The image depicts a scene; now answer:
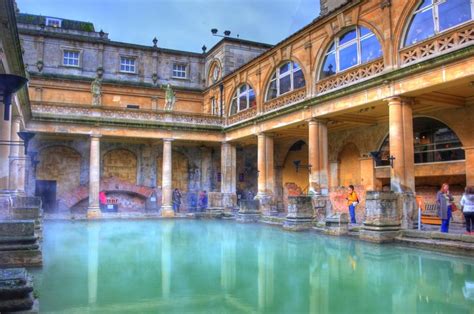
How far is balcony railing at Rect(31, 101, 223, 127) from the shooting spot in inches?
903

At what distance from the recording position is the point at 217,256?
968 centimetres

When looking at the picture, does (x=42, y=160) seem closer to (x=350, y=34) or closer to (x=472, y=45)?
(x=350, y=34)

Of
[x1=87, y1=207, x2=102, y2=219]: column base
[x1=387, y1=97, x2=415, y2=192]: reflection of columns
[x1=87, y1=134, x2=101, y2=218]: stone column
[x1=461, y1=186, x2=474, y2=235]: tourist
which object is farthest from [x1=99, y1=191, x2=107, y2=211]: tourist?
[x1=461, y1=186, x2=474, y2=235]: tourist

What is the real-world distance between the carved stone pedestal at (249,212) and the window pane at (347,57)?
26.9 ft

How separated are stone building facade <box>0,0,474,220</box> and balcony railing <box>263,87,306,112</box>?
0.27 feet

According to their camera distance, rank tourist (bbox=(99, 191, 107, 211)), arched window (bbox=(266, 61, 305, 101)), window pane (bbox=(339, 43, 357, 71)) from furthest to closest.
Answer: tourist (bbox=(99, 191, 107, 211))
arched window (bbox=(266, 61, 305, 101))
window pane (bbox=(339, 43, 357, 71))

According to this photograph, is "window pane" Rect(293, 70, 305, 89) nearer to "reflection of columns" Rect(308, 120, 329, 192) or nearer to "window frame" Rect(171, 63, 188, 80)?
"reflection of columns" Rect(308, 120, 329, 192)

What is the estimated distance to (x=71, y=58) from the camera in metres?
29.1

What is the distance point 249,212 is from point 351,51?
9.27m

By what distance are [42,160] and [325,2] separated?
2047 cm

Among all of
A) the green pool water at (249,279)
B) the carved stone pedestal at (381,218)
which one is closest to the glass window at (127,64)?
the green pool water at (249,279)

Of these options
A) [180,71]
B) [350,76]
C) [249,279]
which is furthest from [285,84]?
[249,279]

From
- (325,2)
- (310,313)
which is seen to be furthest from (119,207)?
(310,313)

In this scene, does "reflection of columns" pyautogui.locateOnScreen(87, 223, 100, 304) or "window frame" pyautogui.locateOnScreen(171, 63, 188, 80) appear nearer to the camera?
"reflection of columns" pyautogui.locateOnScreen(87, 223, 100, 304)
